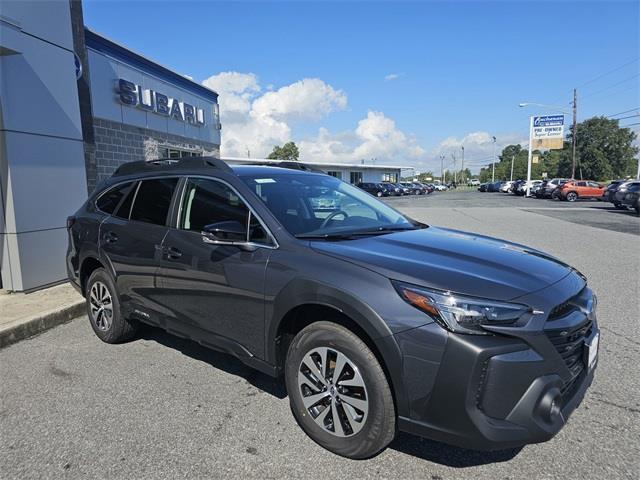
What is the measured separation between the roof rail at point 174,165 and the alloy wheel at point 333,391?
5.60 ft

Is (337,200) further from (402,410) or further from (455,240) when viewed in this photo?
(402,410)

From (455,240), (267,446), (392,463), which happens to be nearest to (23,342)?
(267,446)

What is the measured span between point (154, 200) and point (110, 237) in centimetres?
69

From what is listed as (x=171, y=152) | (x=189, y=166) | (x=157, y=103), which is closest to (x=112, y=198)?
(x=189, y=166)

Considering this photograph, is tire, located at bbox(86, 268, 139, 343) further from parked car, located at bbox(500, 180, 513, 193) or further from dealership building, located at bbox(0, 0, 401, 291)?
parked car, located at bbox(500, 180, 513, 193)

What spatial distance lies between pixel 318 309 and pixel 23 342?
3.76 metres

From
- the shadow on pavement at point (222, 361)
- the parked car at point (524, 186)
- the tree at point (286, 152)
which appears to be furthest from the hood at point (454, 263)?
the tree at point (286, 152)

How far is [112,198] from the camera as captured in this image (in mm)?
4664

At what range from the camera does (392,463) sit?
8.64 feet

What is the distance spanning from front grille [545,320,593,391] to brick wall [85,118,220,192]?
29.4 feet

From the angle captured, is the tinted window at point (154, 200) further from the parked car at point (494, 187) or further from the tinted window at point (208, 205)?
the parked car at point (494, 187)

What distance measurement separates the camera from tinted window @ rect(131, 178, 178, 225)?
12.9ft

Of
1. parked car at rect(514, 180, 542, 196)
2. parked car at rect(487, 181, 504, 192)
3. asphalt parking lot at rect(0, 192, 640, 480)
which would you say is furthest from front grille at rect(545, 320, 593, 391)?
parked car at rect(487, 181, 504, 192)

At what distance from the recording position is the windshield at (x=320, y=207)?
3.27 m
